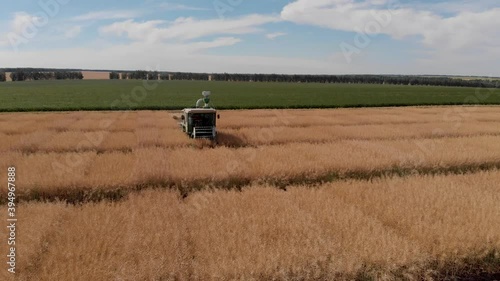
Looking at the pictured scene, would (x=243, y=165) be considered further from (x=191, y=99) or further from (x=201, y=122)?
(x=191, y=99)

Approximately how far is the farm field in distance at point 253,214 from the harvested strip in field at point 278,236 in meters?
0.02

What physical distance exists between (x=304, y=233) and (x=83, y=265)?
12.7 feet

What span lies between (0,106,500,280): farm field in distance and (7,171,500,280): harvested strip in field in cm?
2

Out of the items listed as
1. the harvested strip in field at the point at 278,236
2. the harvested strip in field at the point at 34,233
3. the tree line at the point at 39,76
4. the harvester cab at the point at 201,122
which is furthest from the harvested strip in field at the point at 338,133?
the tree line at the point at 39,76

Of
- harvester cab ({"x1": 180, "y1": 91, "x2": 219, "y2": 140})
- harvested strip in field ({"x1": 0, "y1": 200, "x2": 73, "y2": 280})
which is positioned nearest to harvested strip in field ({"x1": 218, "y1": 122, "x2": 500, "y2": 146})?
harvester cab ({"x1": 180, "y1": 91, "x2": 219, "y2": 140})

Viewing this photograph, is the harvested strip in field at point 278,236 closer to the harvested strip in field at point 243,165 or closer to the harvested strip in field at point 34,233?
the harvested strip in field at point 34,233

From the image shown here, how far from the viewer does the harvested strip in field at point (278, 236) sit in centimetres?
486

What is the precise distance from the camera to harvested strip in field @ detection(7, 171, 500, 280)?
4.86 metres

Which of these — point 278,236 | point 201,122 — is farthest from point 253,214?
point 201,122

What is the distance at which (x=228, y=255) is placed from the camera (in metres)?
5.17

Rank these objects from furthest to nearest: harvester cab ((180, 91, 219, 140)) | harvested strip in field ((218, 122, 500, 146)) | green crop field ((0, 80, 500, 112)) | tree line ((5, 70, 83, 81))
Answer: tree line ((5, 70, 83, 81)) < green crop field ((0, 80, 500, 112)) < harvested strip in field ((218, 122, 500, 146)) < harvester cab ((180, 91, 219, 140))

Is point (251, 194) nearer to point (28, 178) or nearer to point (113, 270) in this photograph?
point (113, 270)

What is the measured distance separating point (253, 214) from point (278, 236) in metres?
1.08

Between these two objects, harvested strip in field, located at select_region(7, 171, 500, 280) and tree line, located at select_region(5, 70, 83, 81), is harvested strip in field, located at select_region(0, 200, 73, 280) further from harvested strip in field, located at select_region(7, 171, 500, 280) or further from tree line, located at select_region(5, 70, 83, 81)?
tree line, located at select_region(5, 70, 83, 81)
